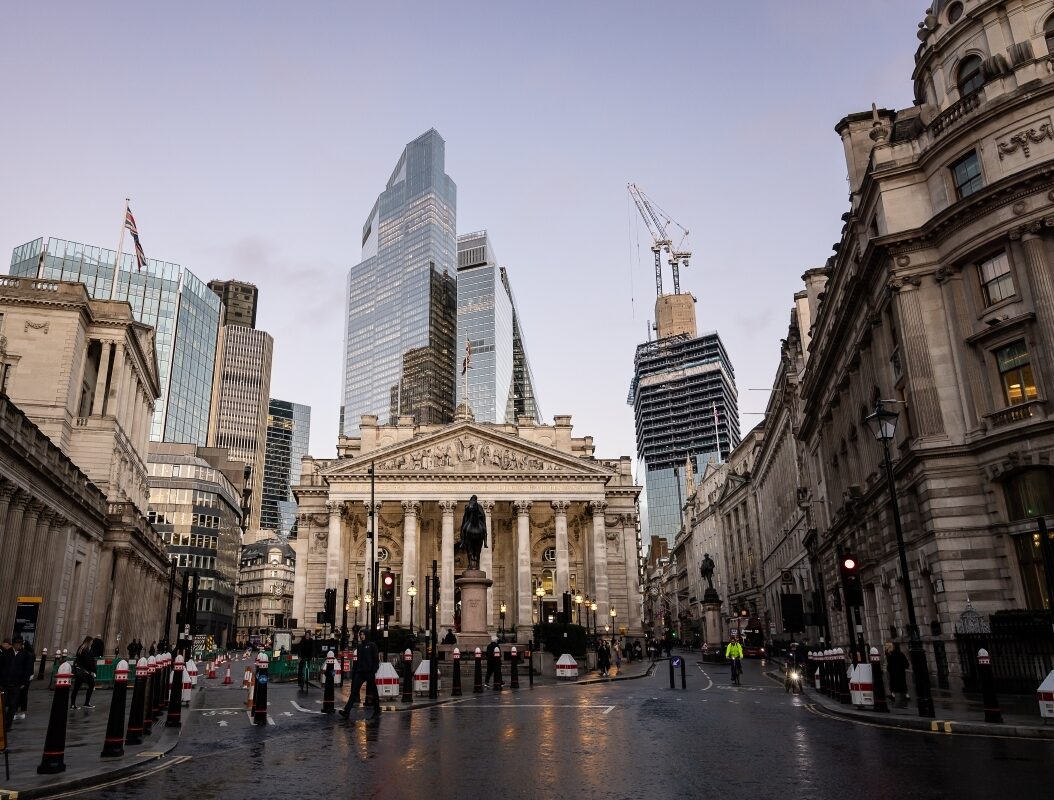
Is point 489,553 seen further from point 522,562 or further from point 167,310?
point 167,310

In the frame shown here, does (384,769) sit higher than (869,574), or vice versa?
(869,574)

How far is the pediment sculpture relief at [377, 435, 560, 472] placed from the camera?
70.0 m

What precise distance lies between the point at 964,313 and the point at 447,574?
50.2m

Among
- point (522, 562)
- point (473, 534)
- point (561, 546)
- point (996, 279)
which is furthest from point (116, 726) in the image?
point (561, 546)

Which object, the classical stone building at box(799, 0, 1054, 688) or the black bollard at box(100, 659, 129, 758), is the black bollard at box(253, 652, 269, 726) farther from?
the classical stone building at box(799, 0, 1054, 688)

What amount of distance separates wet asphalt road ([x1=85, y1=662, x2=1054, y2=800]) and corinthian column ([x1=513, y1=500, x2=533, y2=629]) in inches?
1943

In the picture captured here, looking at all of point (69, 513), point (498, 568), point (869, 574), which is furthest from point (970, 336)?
point (498, 568)

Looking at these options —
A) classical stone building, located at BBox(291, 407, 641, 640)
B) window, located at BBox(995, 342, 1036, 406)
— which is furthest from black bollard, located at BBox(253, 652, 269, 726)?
classical stone building, located at BBox(291, 407, 641, 640)

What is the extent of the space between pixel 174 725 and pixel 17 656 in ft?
12.9

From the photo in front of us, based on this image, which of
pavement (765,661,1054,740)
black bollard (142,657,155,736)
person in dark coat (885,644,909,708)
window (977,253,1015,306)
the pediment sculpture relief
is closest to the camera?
pavement (765,661,1054,740)

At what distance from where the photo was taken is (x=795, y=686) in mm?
26781

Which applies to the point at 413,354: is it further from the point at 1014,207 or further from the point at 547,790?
the point at 547,790

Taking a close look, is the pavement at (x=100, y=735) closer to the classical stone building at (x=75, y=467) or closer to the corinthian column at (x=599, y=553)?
the classical stone building at (x=75, y=467)

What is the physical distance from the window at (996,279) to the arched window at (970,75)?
636 cm
